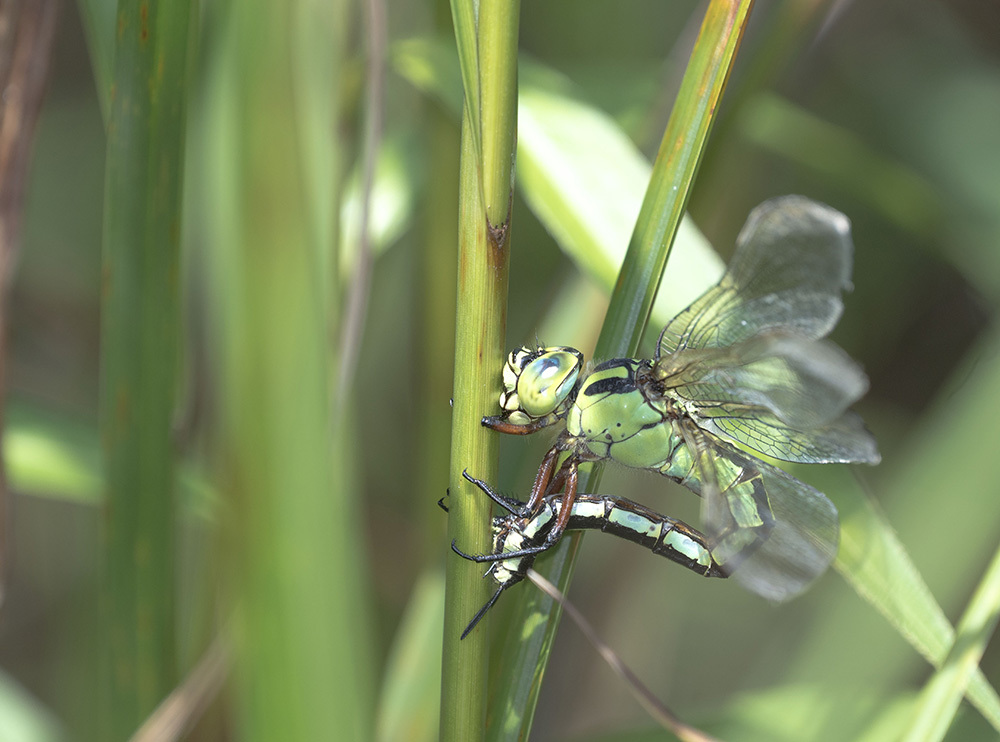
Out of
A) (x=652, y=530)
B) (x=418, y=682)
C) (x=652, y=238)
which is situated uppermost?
(x=652, y=238)

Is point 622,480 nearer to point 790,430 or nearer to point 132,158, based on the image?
point 790,430

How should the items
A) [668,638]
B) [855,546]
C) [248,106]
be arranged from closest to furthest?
[248,106]
[855,546]
[668,638]

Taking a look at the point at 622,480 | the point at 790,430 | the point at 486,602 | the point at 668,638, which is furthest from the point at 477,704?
the point at 668,638

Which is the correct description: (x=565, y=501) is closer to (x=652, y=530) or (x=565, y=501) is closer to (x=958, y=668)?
(x=652, y=530)

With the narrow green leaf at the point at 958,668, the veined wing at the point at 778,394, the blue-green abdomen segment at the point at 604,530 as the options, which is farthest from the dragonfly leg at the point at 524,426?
the narrow green leaf at the point at 958,668

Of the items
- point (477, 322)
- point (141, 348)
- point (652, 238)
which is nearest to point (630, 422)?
point (652, 238)

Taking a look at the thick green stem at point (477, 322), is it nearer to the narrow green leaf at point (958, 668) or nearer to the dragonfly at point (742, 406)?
the dragonfly at point (742, 406)
